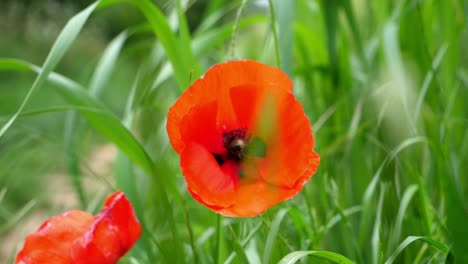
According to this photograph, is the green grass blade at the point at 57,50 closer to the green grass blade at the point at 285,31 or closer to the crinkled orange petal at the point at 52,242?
the crinkled orange petal at the point at 52,242

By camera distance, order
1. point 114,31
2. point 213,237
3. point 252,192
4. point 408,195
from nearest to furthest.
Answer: point 252,192 → point 408,195 → point 213,237 → point 114,31

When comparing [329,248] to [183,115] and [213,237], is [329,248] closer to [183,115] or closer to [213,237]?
[213,237]

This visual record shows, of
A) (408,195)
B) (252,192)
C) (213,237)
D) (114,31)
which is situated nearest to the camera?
(252,192)

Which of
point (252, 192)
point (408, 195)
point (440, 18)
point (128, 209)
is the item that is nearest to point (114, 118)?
point (128, 209)

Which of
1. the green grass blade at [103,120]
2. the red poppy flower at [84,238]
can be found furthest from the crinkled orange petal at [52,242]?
the green grass blade at [103,120]

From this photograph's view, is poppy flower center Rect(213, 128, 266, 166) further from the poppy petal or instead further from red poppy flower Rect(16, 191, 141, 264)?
red poppy flower Rect(16, 191, 141, 264)

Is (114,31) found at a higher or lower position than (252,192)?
lower

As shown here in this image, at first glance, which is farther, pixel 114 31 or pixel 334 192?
pixel 114 31
